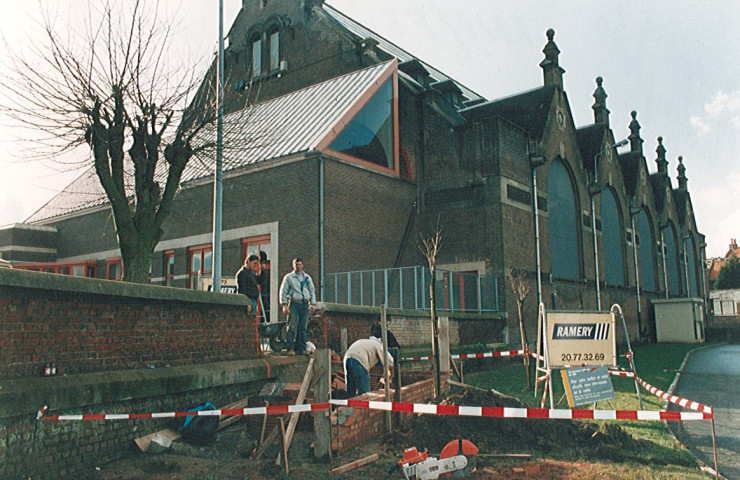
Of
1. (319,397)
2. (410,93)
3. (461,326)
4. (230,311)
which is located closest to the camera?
(319,397)

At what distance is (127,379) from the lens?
7.57m

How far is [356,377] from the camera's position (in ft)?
27.7

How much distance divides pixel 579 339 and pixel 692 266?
156 feet

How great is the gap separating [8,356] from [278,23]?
24.1 m

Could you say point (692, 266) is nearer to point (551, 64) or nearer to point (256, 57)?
point (551, 64)

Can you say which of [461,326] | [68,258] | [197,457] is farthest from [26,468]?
[68,258]

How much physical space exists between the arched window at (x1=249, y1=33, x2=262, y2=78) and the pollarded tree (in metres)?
60.3

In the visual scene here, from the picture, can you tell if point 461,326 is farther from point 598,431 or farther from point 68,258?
point 68,258

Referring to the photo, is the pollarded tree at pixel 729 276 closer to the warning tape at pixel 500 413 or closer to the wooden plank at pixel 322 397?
the warning tape at pixel 500 413

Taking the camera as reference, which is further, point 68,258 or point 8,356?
point 68,258

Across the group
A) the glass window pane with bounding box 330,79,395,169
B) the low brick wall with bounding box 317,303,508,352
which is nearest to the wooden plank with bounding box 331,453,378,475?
the low brick wall with bounding box 317,303,508,352

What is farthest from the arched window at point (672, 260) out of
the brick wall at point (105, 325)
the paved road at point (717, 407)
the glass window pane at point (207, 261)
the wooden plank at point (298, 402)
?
the wooden plank at point (298, 402)

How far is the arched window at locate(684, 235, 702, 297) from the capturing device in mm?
50406

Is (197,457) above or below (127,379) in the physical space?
below
